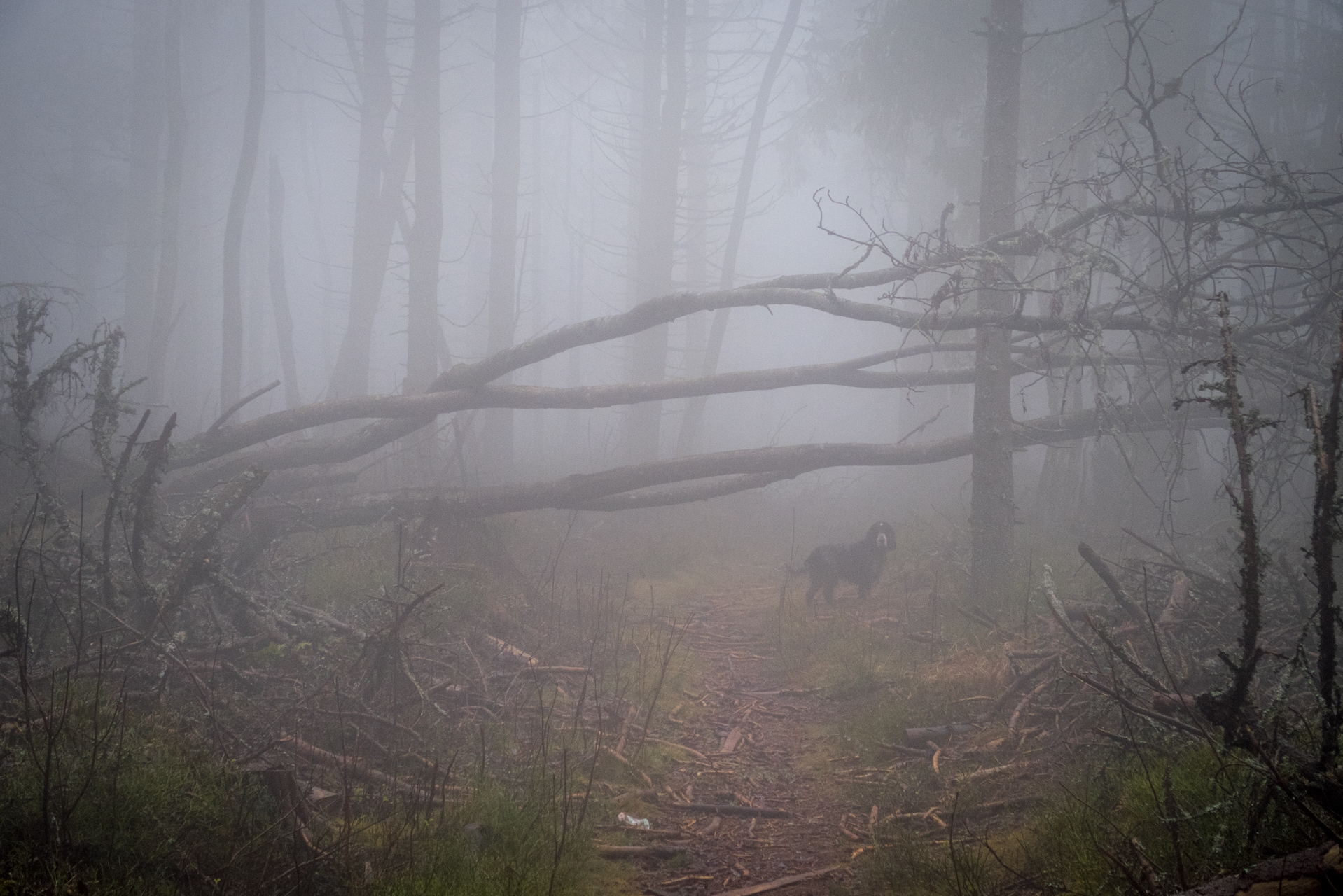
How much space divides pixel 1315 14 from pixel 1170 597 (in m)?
18.9

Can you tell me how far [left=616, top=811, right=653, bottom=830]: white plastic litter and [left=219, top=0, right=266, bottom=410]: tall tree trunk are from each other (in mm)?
15143

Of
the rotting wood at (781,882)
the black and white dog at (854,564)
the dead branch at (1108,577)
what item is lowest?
the rotting wood at (781,882)

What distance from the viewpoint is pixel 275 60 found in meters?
31.4

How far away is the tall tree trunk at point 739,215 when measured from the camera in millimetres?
13984

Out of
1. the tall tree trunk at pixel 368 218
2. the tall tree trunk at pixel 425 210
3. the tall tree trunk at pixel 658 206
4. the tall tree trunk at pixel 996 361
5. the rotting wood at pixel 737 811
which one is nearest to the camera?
the rotting wood at pixel 737 811

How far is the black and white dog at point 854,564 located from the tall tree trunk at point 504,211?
7521 mm

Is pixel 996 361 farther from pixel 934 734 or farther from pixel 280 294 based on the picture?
pixel 280 294

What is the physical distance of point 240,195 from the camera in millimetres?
13844

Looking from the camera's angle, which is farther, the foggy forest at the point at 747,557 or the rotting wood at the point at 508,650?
the rotting wood at the point at 508,650

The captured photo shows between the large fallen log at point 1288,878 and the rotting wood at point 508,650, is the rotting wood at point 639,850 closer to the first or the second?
the rotting wood at point 508,650

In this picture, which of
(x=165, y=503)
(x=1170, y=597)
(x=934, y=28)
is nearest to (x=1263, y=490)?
(x=1170, y=597)

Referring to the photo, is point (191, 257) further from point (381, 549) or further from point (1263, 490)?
point (1263, 490)

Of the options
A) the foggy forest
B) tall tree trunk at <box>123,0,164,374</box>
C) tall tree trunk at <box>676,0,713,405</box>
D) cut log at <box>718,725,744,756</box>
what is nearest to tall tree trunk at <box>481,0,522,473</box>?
the foggy forest

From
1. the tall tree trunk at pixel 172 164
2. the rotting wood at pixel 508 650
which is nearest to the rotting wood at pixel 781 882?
the rotting wood at pixel 508 650
